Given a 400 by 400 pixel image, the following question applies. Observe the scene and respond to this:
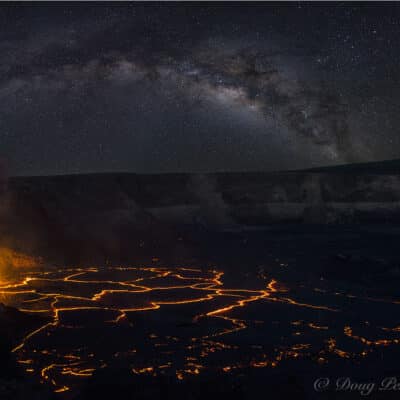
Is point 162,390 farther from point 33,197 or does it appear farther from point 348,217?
point 348,217

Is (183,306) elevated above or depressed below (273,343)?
above

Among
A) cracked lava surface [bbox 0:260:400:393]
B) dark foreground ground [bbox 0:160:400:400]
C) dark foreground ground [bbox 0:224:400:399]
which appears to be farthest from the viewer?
cracked lava surface [bbox 0:260:400:393]

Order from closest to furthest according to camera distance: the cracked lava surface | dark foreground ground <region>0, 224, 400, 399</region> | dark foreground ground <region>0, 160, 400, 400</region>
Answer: dark foreground ground <region>0, 224, 400, 399</region> < dark foreground ground <region>0, 160, 400, 400</region> < the cracked lava surface

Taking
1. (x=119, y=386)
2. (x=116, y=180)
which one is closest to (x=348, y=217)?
(x=116, y=180)

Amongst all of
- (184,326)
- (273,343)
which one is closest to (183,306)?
(184,326)

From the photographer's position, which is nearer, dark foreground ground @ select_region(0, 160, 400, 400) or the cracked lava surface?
dark foreground ground @ select_region(0, 160, 400, 400)

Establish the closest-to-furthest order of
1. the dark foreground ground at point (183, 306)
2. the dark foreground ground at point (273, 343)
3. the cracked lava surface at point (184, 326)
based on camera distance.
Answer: the dark foreground ground at point (273, 343)
the dark foreground ground at point (183, 306)
the cracked lava surface at point (184, 326)

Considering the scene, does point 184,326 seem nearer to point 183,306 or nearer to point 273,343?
point 273,343

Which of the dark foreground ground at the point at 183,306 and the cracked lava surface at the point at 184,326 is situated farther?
the cracked lava surface at the point at 184,326
